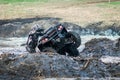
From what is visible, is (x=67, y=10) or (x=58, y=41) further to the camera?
(x=67, y=10)

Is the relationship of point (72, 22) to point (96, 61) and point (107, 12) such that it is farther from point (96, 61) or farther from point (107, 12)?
point (96, 61)

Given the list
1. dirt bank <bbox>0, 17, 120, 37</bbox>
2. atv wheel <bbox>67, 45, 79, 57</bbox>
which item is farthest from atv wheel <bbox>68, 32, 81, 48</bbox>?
dirt bank <bbox>0, 17, 120, 37</bbox>

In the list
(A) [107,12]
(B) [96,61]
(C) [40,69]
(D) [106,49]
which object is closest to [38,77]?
(C) [40,69]

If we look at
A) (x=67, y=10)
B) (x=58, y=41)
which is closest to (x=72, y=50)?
(x=58, y=41)

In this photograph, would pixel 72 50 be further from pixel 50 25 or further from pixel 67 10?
pixel 67 10

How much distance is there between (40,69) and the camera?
1642cm

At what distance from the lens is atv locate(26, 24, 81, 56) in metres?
18.7

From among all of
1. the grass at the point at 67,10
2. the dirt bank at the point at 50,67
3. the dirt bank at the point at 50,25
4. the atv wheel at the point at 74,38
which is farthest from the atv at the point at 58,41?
the grass at the point at 67,10

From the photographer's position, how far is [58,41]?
61.5ft

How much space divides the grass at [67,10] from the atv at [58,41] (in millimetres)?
14753

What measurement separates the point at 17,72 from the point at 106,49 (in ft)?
20.4

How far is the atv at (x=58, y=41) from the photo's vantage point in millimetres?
18719

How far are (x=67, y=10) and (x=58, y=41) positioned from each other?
2199cm

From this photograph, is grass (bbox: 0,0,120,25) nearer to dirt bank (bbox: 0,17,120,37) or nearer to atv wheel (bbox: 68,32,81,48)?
dirt bank (bbox: 0,17,120,37)
